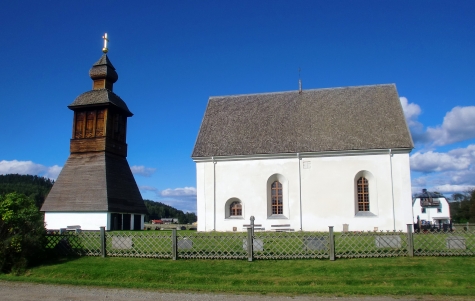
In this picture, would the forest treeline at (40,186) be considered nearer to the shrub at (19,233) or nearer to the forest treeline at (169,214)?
the forest treeline at (169,214)

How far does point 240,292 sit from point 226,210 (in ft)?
57.2

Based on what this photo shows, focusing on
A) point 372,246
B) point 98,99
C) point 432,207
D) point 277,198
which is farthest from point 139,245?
point 432,207

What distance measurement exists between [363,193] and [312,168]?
4231 millimetres

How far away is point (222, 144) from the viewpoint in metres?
31.8

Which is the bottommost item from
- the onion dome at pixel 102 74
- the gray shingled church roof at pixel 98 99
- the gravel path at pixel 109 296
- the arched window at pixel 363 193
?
the gravel path at pixel 109 296

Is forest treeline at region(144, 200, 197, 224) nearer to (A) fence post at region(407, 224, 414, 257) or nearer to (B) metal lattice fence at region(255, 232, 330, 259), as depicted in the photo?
(B) metal lattice fence at region(255, 232, 330, 259)

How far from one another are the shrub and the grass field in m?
0.94

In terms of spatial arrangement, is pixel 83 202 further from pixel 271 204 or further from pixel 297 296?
pixel 297 296

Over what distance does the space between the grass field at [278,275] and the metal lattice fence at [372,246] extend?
467mm

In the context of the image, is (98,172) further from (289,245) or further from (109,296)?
(109,296)

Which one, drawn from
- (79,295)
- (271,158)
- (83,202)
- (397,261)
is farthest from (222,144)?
(79,295)

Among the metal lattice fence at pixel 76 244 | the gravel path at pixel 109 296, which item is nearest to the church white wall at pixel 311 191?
the metal lattice fence at pixel 76 244

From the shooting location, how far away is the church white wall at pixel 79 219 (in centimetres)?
3492

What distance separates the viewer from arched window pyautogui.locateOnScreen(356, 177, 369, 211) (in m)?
29.3
